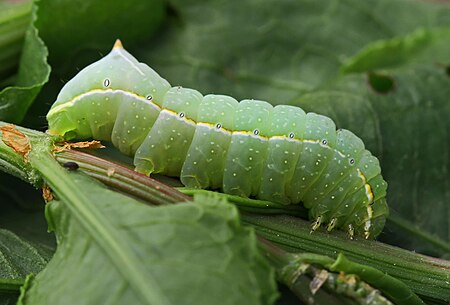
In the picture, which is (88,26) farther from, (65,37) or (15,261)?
(15,261)

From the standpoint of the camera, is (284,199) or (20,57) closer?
(284,199)

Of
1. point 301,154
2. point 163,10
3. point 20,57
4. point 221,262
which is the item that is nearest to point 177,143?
point 301,154

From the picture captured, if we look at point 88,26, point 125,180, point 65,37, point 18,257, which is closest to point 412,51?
point 88,26

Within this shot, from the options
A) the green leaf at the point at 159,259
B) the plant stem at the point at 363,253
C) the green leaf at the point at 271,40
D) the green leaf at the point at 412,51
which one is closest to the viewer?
the green leaf at the point at 159,259

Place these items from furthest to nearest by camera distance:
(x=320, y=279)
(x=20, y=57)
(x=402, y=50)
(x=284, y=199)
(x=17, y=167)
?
(x=402, y=50) < (x=20, y=57) < (x=284, y=199) < (x=17, y=167) < (x=320, y=279)

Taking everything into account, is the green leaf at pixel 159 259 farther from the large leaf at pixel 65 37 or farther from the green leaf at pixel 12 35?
the green leaf at pixel 12 35

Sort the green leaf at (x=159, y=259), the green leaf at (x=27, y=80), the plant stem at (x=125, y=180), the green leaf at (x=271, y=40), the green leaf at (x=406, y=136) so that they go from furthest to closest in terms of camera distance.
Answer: the green leaf at (x=271, y=40)
the green leaf at (x=406, y=136)
the green leaf at (x=27, y=80)
the plant stem at (x=125, y=180)
the green leaf at (x=159, y=259)

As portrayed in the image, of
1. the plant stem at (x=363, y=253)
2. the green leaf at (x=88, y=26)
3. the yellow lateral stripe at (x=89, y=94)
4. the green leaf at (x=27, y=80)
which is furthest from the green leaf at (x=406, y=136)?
the green leaf at (x=27, y=80)

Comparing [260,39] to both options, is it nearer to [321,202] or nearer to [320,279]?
[321,202]
